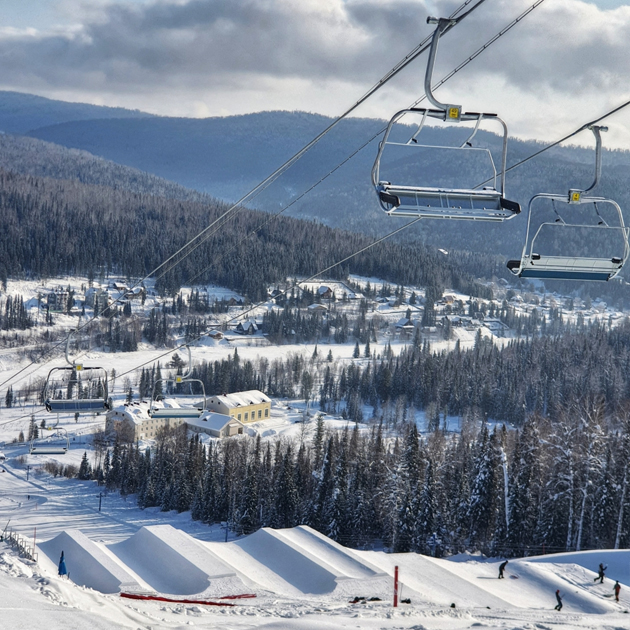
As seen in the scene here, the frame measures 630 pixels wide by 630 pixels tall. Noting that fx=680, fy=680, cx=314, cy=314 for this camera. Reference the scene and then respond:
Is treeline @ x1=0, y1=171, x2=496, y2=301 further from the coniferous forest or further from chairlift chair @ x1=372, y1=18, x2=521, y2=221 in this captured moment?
chairlift chair @ x1=372, y1=18, x2=521, y2=221

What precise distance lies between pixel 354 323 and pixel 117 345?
34.6 meters

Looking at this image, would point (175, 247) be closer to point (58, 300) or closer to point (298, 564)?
point (58, 300)

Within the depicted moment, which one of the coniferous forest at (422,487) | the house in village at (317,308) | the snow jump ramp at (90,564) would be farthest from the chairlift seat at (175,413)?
the house in village at (317,308)

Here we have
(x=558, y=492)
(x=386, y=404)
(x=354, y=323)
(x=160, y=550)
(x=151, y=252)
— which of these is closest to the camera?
(x=160, y=550)

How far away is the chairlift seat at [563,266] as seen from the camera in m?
5.80

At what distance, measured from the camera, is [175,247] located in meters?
127

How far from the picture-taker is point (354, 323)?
102 m

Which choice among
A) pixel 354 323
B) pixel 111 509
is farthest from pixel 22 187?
pixel 111 509

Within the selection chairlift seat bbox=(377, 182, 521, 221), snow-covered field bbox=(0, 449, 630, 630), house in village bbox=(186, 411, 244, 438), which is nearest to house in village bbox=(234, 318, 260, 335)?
house in village bbox=(186, 411, 244, 438)

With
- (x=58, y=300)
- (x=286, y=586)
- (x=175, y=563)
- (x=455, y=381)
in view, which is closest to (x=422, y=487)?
(x=286, y=586)

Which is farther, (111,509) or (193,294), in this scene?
(193,294)

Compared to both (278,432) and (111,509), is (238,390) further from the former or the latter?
(111,509)

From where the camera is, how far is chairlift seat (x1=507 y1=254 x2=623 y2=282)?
580cm

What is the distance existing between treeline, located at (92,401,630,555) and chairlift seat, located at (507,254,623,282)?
24.2 meters
